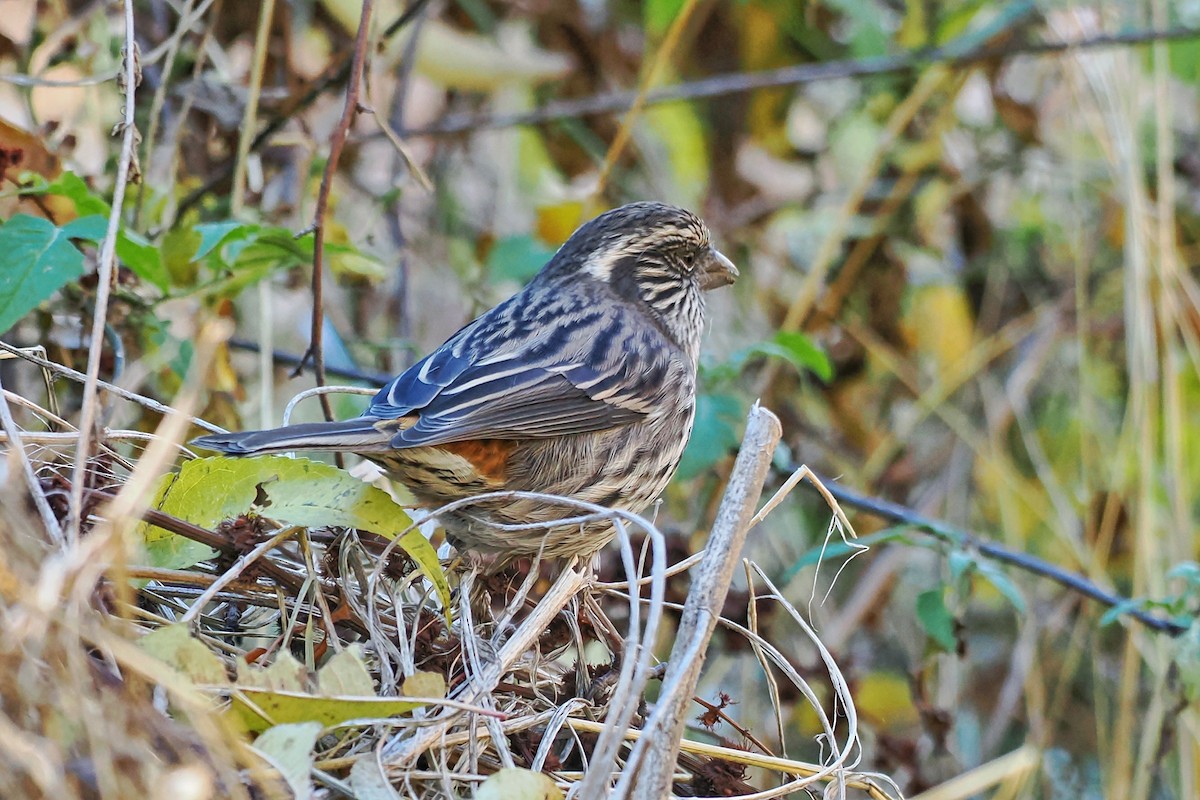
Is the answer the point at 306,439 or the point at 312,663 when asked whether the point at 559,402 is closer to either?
the point at 306,439

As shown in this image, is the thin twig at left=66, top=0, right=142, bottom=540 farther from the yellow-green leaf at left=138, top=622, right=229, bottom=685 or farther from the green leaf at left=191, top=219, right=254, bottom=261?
the green leaf at left=191, top=219, right=254, bottom=261

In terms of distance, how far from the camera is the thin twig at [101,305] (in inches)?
60.6

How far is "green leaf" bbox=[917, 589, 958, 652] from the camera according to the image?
277 cm

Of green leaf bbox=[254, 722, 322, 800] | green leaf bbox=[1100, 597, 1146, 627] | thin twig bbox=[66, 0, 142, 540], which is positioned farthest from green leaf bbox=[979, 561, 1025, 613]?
thin twig bbox=[66, 0, 142, 540]

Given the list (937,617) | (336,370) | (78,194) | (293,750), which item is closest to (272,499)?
(293,750)

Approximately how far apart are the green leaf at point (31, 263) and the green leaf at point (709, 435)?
149cm

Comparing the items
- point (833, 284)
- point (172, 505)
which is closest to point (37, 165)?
point (172, 505)

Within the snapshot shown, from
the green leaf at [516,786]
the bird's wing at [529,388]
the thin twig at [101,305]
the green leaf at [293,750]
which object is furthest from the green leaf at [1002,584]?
the thin twig at [101,305]

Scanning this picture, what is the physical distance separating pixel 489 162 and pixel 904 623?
2.42 m

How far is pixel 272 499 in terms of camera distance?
1981 mm

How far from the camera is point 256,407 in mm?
3318

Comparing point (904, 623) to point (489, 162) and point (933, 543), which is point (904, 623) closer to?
point (933, 543)

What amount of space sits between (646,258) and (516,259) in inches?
20.6

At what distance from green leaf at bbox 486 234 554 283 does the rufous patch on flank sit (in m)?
→ 1.13
